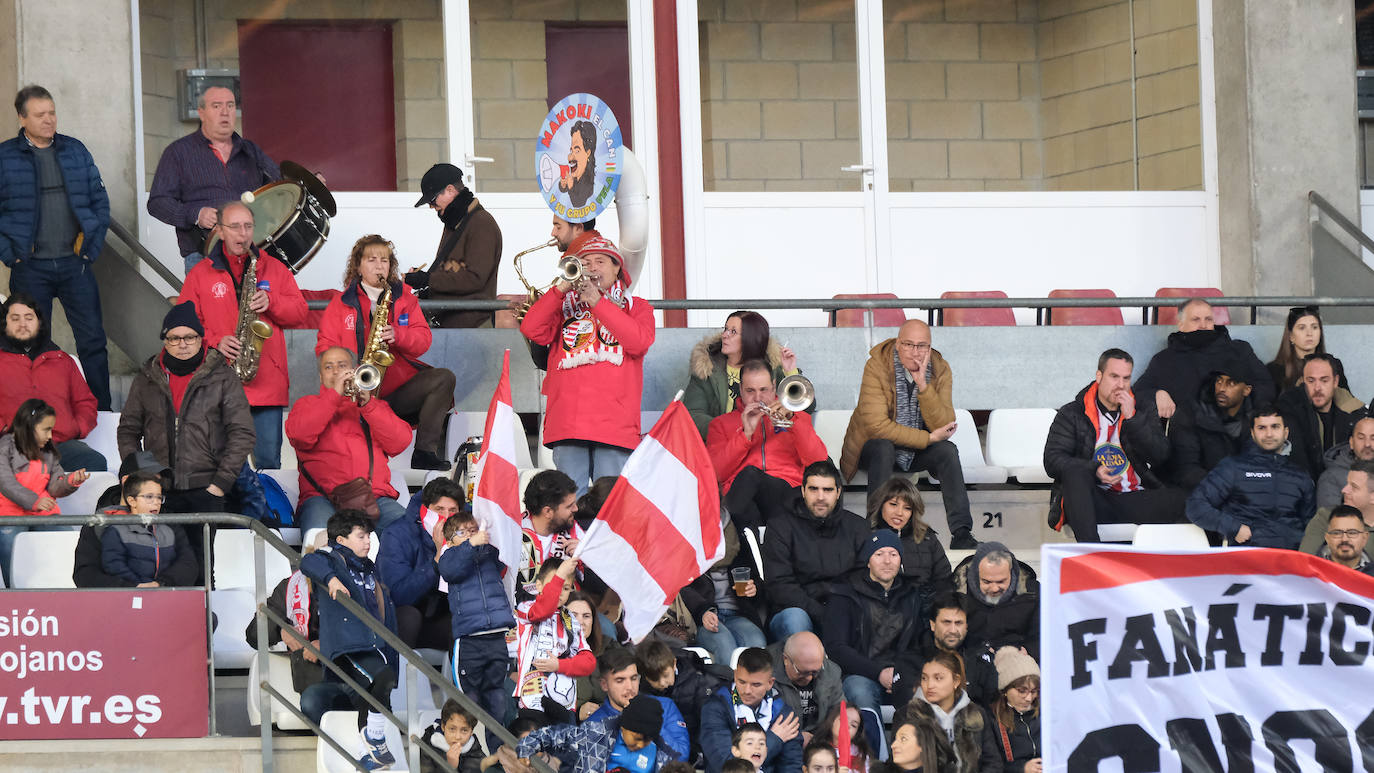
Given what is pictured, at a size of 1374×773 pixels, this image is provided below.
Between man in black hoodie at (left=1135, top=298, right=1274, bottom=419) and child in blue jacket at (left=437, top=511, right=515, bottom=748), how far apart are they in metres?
4.33

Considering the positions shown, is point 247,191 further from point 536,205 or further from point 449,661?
point 449,661

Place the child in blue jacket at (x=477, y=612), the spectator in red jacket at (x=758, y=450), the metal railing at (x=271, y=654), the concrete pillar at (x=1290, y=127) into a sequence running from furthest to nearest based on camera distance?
the concrete pillar at (x=1290, y=127), the spectator in red jacket at (x=758, y=450), the child in blue jacket at (x=477, y=612), the metal railing at (x=271, y=654)

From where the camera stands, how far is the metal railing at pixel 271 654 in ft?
26.2

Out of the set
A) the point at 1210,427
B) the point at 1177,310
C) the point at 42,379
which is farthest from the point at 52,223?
the point at 1177,310

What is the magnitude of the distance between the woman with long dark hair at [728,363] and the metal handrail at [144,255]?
11.0 ft

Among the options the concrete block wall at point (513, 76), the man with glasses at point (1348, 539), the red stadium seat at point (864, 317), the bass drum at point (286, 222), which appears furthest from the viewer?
the concrete block wall at point (513, 76)

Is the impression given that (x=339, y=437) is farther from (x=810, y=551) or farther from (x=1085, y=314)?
(x=1085, y=314)

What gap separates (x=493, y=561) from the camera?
885cm

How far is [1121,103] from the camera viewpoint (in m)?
15.0

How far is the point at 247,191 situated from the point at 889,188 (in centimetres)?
485

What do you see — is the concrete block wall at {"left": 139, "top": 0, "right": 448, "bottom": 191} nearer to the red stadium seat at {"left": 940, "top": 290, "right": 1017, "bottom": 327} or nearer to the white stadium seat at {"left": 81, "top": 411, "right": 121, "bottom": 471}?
the white stadium seat at {"left": 81, "top": 411, "right": 121, "bottom": 471}

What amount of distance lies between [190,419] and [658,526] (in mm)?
2358

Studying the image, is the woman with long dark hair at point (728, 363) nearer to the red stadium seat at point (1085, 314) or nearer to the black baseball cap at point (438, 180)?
the black baseball cap at point (438, 180)

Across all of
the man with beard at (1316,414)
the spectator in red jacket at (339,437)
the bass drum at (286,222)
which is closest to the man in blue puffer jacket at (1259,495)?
the man with beard at (1316,414)
